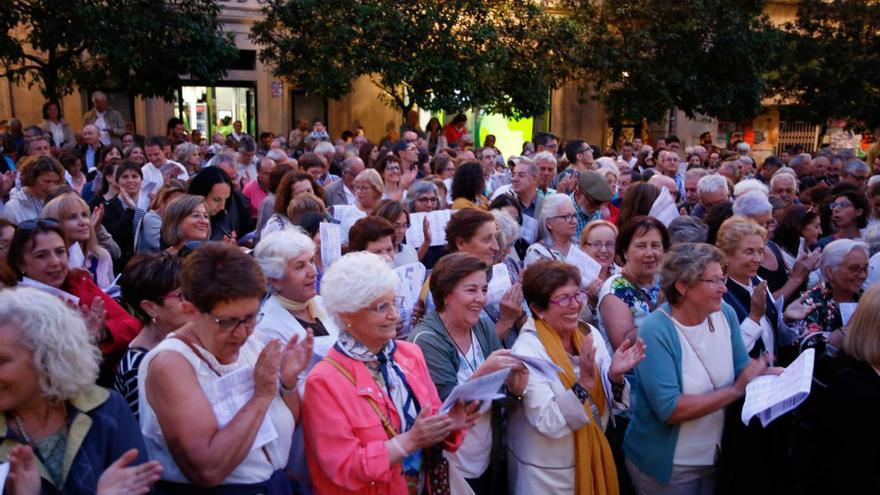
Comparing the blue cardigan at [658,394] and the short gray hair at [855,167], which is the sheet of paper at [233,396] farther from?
the short gray hair at [855,167]

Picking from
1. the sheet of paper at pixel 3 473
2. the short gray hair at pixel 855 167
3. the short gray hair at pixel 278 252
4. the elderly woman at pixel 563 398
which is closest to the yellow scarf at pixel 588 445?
the elderly woman at pixel 563 398

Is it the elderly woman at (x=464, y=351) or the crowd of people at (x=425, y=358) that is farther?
the elderly woman at (x=464, y=351)

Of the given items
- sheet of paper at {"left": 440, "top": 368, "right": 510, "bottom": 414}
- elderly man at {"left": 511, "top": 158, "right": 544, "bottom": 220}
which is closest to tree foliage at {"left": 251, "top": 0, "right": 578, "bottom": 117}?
elderly man at {"left": 511, "top": 158, "right": 544, "bottom": 220}

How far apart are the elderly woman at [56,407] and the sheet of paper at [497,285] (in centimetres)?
249

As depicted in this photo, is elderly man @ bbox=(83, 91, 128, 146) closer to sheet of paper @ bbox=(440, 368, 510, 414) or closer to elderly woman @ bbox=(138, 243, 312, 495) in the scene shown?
elderly woman @ bbox=(138, 243, 312, 495)

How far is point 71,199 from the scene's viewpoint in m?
5.64

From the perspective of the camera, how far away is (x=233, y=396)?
2844 millimetres

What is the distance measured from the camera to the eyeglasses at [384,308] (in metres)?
3.21

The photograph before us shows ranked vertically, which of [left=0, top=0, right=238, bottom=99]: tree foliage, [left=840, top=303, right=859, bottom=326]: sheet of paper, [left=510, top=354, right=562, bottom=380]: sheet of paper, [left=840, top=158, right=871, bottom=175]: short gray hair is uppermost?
[left=0, top=0, right=238, bottom=99]: tree foliage

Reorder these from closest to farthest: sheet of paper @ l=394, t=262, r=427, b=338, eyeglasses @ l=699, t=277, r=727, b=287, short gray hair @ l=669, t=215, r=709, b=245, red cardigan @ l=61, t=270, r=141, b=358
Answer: eyeglasses @ l=699, t=277, r=727, b=287 → red cardigan @ l=61, t=270, r=141, b=358 → sheet of paper @ l=394, t=262, r=427, b=338 → short gray hair @ l=669, t=215, r=709, b=245

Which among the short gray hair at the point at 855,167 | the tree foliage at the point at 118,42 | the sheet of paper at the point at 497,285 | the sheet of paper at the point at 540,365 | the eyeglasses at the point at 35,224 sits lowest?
the sheet of paper at the point at 540,365

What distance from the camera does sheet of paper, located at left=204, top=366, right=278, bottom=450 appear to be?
9.25 feet

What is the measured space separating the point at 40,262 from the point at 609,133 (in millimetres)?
23524

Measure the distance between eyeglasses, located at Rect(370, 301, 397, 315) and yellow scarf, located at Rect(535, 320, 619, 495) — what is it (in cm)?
97
